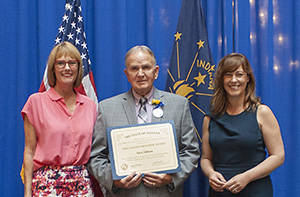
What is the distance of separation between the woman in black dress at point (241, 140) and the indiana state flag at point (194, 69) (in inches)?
13.9

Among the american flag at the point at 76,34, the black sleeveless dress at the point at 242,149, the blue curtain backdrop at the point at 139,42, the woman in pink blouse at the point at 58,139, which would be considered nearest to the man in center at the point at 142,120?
the woman in pink blouse at the point at 58,139

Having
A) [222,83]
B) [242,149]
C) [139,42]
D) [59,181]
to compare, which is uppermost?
[139,42]

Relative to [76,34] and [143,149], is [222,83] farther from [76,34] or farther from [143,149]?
[76,34]

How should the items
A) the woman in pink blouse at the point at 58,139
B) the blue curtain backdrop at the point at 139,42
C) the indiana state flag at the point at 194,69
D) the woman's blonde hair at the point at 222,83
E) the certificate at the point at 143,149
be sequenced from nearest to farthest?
the certificate at the point at 143,149
the woman in pink blouse at the point at 58,139
the woman's blonde hair at the point at 222,83
the indiana state flag at the point at 194,69
the blue curtain backdrop at the point at 139,42

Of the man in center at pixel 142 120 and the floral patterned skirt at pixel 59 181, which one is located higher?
the man in center at pixel 142 120

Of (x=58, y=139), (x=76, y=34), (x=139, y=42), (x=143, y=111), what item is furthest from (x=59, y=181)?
(x=139, y=42)

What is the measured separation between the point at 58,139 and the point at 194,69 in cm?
129

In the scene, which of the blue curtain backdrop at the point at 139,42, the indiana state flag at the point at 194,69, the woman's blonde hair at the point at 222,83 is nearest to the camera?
the woman's blonde hair at the point at 222,83

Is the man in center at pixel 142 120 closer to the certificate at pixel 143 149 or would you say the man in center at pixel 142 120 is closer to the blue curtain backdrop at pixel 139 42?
the certificate at pixel 143 149

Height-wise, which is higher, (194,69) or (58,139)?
(194,69)

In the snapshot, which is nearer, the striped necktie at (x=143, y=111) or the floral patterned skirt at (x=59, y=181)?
the floral patterned skirt at (x=59, y=181)

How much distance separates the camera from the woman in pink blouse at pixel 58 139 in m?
1.92

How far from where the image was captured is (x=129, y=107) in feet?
6.69

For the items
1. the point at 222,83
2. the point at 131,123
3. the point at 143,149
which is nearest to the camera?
the point at 143,149
